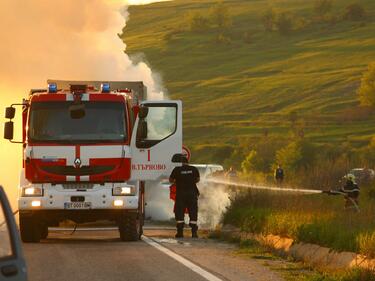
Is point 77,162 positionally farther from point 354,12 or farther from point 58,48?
point 354,12

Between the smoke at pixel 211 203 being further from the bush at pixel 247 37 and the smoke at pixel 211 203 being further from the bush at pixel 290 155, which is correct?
the bush at pixel 247 37

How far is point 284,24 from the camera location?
18788cm

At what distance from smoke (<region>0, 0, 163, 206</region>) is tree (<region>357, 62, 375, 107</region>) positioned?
8806cm

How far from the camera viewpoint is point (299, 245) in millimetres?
17266

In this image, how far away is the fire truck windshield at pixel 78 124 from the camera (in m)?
20.3

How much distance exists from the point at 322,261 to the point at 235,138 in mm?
101953

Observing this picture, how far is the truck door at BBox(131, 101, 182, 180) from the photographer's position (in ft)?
70.8

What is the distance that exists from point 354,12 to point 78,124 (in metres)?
178

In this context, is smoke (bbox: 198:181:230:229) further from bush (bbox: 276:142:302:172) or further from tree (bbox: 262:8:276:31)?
tree (bbox: 262:8:276:31)

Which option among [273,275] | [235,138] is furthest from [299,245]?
[235,138]

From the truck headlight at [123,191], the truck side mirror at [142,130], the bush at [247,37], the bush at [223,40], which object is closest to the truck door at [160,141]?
the truck side mirror at [142,130]

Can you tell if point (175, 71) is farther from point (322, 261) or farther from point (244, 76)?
point (322, 261)

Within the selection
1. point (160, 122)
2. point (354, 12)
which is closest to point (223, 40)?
point (354, 12)

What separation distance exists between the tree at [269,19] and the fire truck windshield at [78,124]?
174745 millimetres
